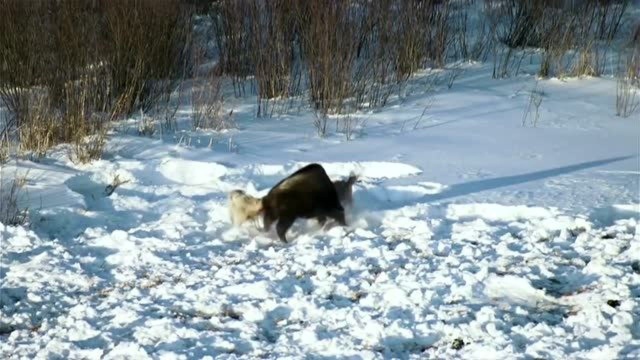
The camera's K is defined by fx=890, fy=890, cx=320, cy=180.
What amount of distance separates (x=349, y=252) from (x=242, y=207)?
2.73 ft

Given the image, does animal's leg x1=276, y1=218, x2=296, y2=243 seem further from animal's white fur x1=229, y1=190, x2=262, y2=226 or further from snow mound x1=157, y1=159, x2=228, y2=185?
snow mound x1=157, y1=159, x2=228, y2=185

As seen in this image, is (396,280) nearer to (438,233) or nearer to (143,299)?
(438,233)

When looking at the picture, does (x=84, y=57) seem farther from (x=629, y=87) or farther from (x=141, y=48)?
(x=629, y=87)

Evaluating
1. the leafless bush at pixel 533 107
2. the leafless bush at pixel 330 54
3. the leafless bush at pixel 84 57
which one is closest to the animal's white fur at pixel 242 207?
the leafless bush at pixel 84 57

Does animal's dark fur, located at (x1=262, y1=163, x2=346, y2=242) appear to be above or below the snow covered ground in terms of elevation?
above

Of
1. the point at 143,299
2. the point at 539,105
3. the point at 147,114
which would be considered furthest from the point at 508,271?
the point at 147,114

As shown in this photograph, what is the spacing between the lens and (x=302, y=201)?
5414 millimetres

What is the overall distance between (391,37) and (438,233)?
16.7 ft

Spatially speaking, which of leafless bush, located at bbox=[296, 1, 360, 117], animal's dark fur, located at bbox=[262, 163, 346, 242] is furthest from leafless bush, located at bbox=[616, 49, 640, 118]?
animal's dark fur, located at bbox=[262, 163, 346, 242]

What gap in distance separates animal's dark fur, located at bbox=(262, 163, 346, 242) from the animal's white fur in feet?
0.21

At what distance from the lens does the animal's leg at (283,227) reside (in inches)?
209

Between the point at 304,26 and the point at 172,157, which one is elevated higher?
the point at 304,26

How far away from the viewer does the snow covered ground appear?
3867 mm

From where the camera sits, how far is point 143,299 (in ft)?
14.5
